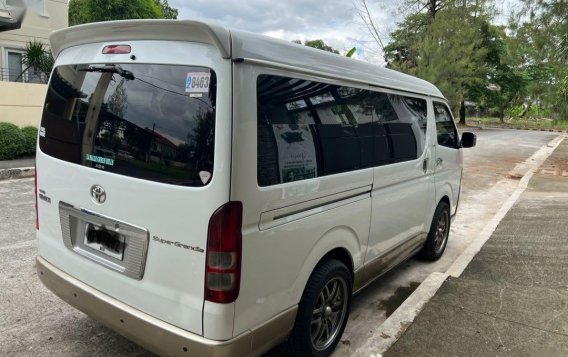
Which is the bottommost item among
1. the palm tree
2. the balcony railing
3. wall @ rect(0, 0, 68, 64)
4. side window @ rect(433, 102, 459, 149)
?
side window @ rect(433, 102, 459, 149)

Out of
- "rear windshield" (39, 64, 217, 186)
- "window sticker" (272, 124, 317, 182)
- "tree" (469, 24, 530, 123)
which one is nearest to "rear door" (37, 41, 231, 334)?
"rear windshield" (39, 64, 217, 186)

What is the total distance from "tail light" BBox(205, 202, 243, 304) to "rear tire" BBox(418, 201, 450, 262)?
3.29 m

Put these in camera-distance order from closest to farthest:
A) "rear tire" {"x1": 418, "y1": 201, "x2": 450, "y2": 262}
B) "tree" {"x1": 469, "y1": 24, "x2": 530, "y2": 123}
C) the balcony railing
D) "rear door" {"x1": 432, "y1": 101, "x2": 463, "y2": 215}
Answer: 1. "rear door" {"x1": 432, "y1": 101, "x2": 463, "y2": 215}
2. "rear tire" {"x1": 418, "y1": 201, "x2": 450, "y2": 262}
3. the balcony railing
4. "tree" {"x1": 469, "y1": 24, "x2": 530, "y2": 123}

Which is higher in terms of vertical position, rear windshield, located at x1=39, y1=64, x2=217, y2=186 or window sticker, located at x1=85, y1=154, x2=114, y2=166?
rear windshield, located at x1=39, y1=64, x2=217, y2=186

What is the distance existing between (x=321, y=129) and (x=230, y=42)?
906 millimetres

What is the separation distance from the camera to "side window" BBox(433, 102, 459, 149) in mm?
4938

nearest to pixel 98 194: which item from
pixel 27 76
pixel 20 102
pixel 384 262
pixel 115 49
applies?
pixel 115 49

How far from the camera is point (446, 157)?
510 cm

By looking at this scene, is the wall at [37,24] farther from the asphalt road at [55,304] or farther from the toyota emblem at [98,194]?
the toyota emblem at [98,194]

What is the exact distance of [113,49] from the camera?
258 centimetres

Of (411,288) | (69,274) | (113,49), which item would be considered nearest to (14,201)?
(69,274)

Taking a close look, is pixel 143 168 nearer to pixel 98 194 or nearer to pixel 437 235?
pixel 98 194


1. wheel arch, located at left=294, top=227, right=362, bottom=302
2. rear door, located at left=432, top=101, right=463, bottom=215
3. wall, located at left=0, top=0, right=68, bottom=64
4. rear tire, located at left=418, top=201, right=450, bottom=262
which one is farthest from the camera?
wall, located at left=0, top=0, right=68, bottom=64

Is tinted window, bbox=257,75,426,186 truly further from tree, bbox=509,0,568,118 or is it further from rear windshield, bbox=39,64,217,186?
tree, bbox=509,0,568,118
